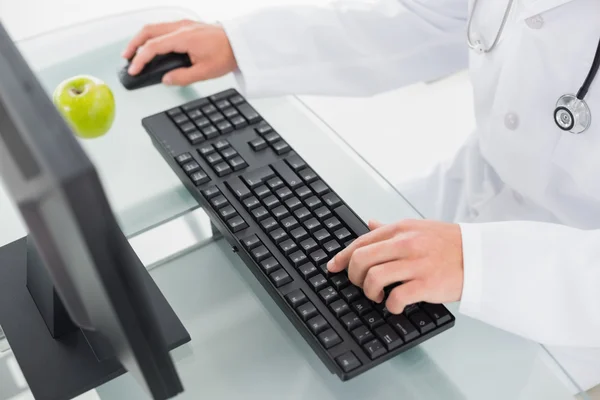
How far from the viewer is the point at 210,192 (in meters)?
0.85

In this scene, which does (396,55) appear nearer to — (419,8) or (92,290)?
(419,8)

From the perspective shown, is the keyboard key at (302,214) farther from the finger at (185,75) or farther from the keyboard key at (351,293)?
the finger at (185,75)

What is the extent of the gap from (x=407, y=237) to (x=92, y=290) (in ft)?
1.14

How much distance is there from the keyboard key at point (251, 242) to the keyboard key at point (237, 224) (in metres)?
0.02

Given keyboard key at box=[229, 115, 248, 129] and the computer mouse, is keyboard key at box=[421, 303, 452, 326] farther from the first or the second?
the computer mouse

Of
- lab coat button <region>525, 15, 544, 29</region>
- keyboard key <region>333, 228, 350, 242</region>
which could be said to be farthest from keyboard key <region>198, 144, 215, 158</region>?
lab coat button <region>525, 15, 544, 29</region>

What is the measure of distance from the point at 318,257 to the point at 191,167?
212 millimetres

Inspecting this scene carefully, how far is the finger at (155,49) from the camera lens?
1022mm

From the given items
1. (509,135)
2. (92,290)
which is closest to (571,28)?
(509,135)

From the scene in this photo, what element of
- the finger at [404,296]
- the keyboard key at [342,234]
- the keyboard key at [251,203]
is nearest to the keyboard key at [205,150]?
the keyboard key at [251,203]

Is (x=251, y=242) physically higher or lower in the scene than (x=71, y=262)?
lower

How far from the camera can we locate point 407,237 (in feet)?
2.47

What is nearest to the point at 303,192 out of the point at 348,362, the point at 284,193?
the point at 284,193

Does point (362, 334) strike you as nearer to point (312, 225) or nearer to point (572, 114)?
point (312, 225)
